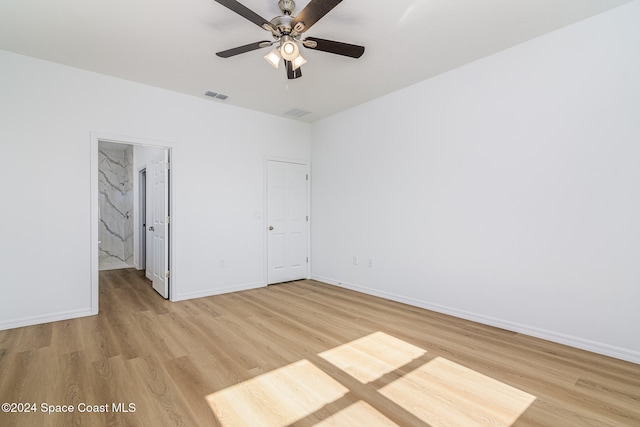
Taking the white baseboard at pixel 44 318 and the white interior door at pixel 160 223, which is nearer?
the white baseboard at pixel 44 318

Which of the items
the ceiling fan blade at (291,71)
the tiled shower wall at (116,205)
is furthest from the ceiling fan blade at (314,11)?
the tiled shower wall at (116,205)

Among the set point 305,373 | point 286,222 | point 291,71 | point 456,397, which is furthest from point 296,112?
point 456,397

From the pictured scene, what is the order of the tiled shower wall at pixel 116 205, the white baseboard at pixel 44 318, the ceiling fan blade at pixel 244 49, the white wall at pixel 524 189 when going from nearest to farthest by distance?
1. the ceiling fan blade at pixel 244 49
2. the white wall at pixel 524 189
3. the white baseboard at pixel 44 318
4. the tiled shower wall at pixel 116 205

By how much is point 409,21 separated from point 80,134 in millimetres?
3737

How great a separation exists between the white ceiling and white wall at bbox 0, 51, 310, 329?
1.00 feet

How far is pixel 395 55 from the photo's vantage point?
3236 millimetres

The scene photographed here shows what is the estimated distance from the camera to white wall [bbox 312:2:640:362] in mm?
2531

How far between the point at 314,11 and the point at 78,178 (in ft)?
10.8

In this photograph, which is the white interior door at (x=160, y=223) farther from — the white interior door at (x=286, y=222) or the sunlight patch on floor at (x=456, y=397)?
the sunlight patch on floor at (x=456, y=397)

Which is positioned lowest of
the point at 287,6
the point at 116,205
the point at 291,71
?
the point at 116,205

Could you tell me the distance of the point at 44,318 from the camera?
3.34 meters

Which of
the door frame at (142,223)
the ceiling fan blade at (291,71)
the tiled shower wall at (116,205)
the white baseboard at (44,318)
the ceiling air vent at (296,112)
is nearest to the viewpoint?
the ceiling fan blade at (291,71)

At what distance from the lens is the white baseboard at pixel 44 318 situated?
318 centimetres

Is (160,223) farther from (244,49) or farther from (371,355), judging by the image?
(371,355)
